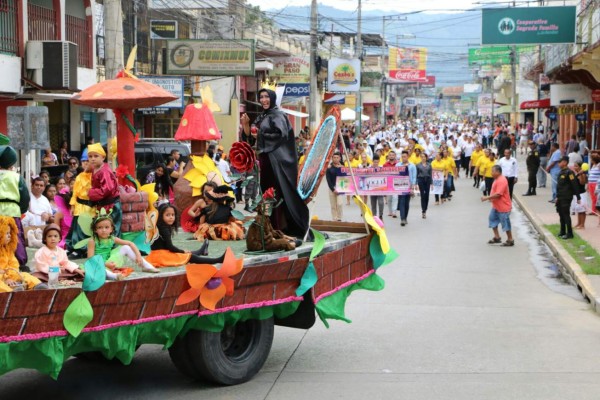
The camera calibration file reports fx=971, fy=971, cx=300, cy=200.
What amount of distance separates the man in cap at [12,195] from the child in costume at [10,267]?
23 centimetres

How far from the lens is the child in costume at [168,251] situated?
8.15m

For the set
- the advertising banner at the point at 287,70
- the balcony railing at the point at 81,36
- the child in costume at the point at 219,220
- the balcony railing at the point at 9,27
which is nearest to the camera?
the child in costume at the point at 219,220

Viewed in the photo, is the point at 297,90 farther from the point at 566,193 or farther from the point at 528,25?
the point at 566,193

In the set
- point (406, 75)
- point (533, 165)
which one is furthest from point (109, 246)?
point (406, 75)

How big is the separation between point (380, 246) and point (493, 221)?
356 inches

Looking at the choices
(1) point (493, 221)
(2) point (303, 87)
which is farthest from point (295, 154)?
(2) point (303, 87)

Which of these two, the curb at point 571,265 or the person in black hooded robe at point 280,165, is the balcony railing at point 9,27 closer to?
the curb at point 571,265

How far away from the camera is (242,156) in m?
9.53

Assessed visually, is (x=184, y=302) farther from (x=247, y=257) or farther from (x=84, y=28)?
(x=84, y=28)

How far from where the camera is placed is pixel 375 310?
11906mm

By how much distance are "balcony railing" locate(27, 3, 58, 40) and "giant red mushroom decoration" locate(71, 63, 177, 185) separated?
12948mm

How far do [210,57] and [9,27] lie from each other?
13170mm

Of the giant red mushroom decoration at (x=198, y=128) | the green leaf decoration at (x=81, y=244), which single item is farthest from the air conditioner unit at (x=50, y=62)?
the green leaf decoration at (x=81, y=244)

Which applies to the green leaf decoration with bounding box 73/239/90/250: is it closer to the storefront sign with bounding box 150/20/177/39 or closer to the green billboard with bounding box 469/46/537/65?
the storefront sign with bounding box 150/20/177/39
